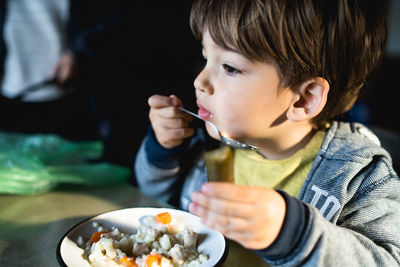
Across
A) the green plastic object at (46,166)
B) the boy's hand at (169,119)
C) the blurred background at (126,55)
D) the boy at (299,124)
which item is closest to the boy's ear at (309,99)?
the boy at (299,124)

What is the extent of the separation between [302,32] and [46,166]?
0.81 meters

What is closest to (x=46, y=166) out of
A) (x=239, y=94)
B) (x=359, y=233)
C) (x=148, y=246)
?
(x=148, y=246)

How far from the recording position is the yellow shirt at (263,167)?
36.1 inches

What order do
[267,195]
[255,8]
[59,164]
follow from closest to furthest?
[267,195] < [255,8] < [59,164]

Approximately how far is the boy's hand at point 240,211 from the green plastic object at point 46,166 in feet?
1.98

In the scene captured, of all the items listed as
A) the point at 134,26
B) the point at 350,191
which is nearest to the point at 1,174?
the point at 350,191

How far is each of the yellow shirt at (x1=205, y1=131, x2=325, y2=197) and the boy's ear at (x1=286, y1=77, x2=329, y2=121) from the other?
131 millimetres

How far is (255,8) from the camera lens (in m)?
0.71

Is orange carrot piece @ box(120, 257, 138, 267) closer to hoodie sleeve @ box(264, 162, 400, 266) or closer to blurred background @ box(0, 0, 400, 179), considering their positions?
hoodie sleeve @ box(264, 162, 400, 266)

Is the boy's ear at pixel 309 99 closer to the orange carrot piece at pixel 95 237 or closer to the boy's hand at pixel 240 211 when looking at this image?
the boy's hand at pixel 240 211

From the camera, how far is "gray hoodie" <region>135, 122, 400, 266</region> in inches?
22.5

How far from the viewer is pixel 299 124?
0.91m

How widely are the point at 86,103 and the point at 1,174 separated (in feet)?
3.65

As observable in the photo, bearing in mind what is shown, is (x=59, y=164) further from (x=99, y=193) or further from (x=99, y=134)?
(x=99, y=134)
